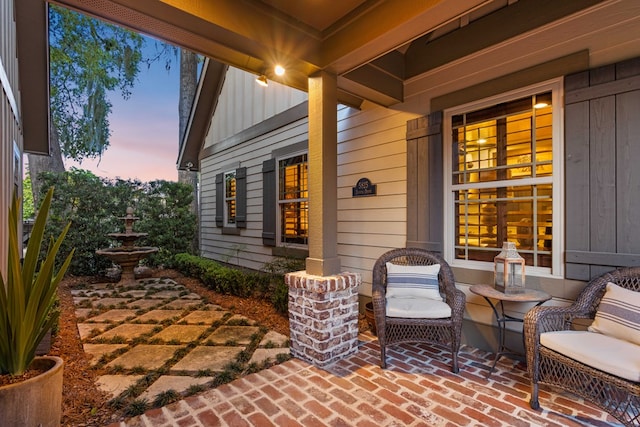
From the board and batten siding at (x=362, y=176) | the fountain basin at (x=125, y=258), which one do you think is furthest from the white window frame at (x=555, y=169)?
the fountain basin at (x=125, y=258)

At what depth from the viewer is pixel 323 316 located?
2711 millimetres

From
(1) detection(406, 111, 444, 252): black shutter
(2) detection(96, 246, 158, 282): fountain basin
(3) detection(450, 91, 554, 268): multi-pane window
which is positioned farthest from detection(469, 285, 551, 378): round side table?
(2) detection(96, 246, 158, 282): fountain basin

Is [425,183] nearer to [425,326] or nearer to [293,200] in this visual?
[425,326]

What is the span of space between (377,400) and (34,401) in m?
1.96

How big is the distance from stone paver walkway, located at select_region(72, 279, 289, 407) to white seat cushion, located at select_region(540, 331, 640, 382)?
2.13 metres

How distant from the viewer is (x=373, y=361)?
2809 mm

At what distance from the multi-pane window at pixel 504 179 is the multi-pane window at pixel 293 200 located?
248 centimetres

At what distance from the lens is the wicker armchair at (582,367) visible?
176 cm

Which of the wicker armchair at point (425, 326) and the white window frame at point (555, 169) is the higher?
the white window frame at point (555, 169)

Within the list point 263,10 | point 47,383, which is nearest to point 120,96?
point 263,10

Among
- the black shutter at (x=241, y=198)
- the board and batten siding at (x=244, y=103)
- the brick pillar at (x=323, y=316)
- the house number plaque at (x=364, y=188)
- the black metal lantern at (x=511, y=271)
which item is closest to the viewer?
the black metal lantern at (x=511, y=271)

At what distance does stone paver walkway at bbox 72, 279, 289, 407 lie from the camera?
95.9 inches

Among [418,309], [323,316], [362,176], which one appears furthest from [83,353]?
[362,176]

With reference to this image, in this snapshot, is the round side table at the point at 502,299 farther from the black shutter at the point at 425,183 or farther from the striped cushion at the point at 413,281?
the black shutter at the point at 425,183
